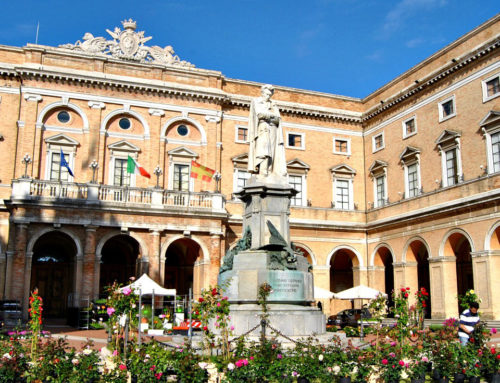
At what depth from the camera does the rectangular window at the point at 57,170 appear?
31.1 m

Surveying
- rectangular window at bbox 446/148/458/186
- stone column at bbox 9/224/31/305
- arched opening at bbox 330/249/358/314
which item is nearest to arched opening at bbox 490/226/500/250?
rectangular window at bbox 446/148/458/186

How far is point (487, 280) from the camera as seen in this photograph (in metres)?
26.5

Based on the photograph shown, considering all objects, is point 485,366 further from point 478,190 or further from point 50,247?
point 50,247

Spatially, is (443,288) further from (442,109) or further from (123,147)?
(123,147)

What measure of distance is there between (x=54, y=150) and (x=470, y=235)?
22.3m

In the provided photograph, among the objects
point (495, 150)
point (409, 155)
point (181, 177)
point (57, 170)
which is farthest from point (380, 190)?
point (57, 170)

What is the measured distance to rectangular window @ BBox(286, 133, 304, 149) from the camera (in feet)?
120

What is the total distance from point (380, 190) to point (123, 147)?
53.2ft

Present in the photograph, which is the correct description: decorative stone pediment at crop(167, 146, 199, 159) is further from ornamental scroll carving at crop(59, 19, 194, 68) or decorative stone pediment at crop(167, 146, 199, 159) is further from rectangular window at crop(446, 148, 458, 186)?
rectangular window at crop(446, 148, 458, 186)

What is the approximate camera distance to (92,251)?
2916 cm

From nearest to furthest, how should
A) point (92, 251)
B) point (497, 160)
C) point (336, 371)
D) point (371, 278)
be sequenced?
point (336, 371)
point (497, 160)
point (92, 251)
point (371, 278)

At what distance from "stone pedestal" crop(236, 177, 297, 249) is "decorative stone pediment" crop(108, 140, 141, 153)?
19933mm

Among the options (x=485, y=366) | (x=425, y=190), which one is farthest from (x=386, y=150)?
(x=485, y=366)

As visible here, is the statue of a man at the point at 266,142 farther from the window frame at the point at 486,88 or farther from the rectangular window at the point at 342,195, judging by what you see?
the rectangular window at the point at 342,195
